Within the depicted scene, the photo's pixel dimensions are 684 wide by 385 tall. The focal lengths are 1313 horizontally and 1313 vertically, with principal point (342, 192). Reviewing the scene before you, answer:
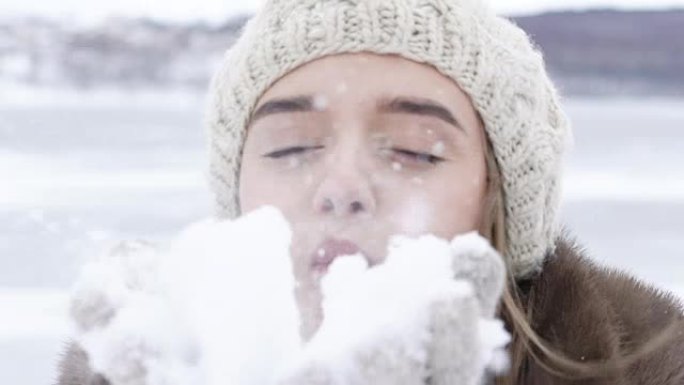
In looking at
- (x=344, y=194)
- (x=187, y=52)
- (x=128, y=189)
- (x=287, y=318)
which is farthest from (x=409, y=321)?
(x=187, y=52)

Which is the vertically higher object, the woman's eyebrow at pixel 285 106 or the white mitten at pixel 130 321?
the woman's eyebrow at pixel 285 106

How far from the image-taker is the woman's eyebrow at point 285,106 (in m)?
1.49

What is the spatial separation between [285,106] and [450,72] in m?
0.20

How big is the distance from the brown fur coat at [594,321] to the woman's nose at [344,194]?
0.30 meters

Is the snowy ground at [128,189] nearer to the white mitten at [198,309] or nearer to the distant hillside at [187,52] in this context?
the distant hillside at [187,52]

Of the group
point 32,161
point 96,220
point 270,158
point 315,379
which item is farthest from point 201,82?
point 315,379

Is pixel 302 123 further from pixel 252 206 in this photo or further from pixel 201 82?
pixel 201 82

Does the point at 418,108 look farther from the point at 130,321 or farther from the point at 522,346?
the point at 130,321

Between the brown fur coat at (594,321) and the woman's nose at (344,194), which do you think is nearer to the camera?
the woman's nose at (344,194)

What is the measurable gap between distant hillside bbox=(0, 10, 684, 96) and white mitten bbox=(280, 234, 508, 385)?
205 inches

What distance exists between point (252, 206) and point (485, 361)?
0.41m

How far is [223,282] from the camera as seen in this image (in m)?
1.19

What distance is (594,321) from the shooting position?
157cm

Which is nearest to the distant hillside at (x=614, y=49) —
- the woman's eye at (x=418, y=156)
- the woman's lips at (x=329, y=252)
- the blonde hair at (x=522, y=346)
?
the blonde hair at (x=522, y=346)
